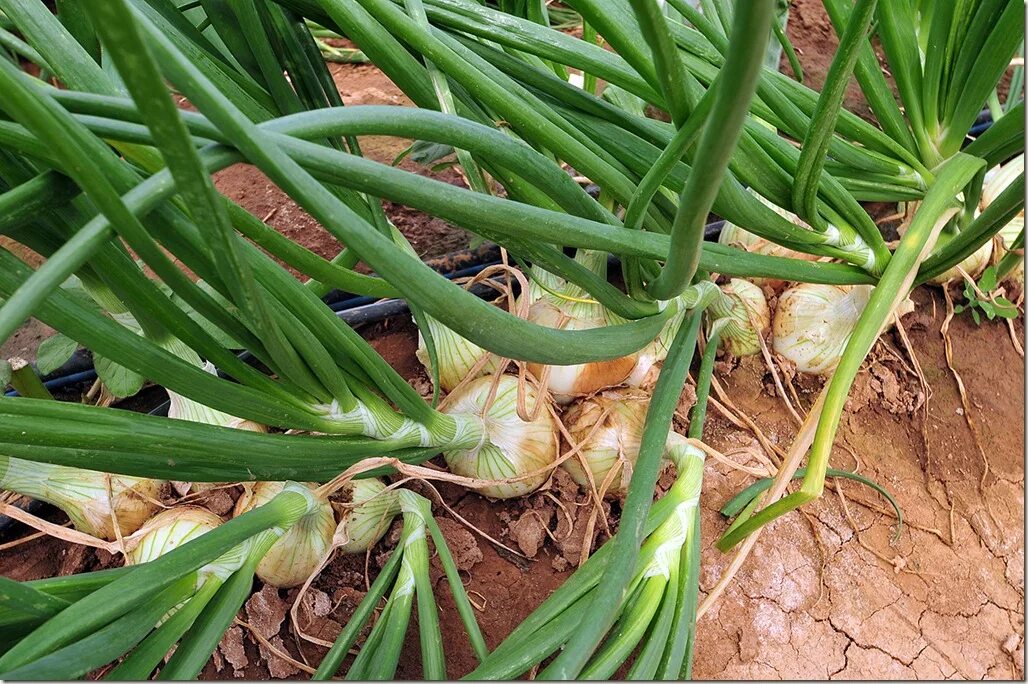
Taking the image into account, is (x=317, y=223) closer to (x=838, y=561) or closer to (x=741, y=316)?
(x=741, y=316)

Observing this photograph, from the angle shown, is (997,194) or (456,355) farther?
(997,194)

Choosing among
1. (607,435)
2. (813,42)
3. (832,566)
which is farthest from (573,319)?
(813,42)

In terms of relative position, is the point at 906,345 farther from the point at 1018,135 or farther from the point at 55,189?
the point at 55,189

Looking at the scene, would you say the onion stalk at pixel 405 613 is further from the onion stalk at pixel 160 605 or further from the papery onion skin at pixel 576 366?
the papery onion skin at pixel 576 366

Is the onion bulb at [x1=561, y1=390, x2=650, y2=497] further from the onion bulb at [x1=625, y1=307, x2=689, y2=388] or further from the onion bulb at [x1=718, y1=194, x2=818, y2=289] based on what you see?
the onion bulb at [x1=718, y1=194, x2=818, y2=289]

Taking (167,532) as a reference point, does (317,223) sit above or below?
above

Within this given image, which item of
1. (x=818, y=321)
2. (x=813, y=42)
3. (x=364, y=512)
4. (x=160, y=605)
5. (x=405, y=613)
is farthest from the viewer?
(x=813, y=42)

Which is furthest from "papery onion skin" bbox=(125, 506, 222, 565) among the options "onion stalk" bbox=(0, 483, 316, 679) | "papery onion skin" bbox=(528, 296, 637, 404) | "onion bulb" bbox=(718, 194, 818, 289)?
"onion bulb" bbox=(718, 194, 818, 289)

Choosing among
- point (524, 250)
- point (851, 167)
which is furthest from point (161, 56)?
point (851, 167)
